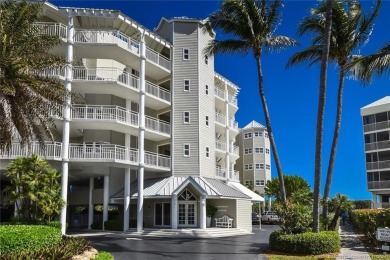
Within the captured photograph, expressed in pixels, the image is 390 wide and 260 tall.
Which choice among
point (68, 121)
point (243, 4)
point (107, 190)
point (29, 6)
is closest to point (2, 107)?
point (29, 6)

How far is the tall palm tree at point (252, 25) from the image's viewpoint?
80.4ft

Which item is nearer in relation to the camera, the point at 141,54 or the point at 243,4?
the point at 243,4

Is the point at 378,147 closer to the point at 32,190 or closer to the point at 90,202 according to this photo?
the point at 90,202

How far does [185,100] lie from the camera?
37281 millimetres

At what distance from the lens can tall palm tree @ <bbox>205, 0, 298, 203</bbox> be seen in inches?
965

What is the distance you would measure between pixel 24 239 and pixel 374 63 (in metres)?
18.8

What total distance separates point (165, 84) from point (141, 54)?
6318 millimetres

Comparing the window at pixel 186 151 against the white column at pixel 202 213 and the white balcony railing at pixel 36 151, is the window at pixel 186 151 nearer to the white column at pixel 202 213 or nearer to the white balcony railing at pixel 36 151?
the white column at pixel 202 213

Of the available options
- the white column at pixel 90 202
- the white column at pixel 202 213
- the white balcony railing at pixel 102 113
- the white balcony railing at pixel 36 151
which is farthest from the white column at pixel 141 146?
the white balcony railing at pixel 36 151

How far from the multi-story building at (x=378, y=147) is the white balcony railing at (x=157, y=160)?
1319 inches


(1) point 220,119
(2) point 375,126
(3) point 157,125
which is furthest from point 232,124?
(2) point 375,126

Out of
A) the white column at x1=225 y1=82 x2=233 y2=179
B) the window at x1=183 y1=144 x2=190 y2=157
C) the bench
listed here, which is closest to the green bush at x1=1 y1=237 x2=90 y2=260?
the bench

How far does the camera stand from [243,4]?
80.7 ft

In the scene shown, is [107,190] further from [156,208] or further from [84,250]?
[84,250]
